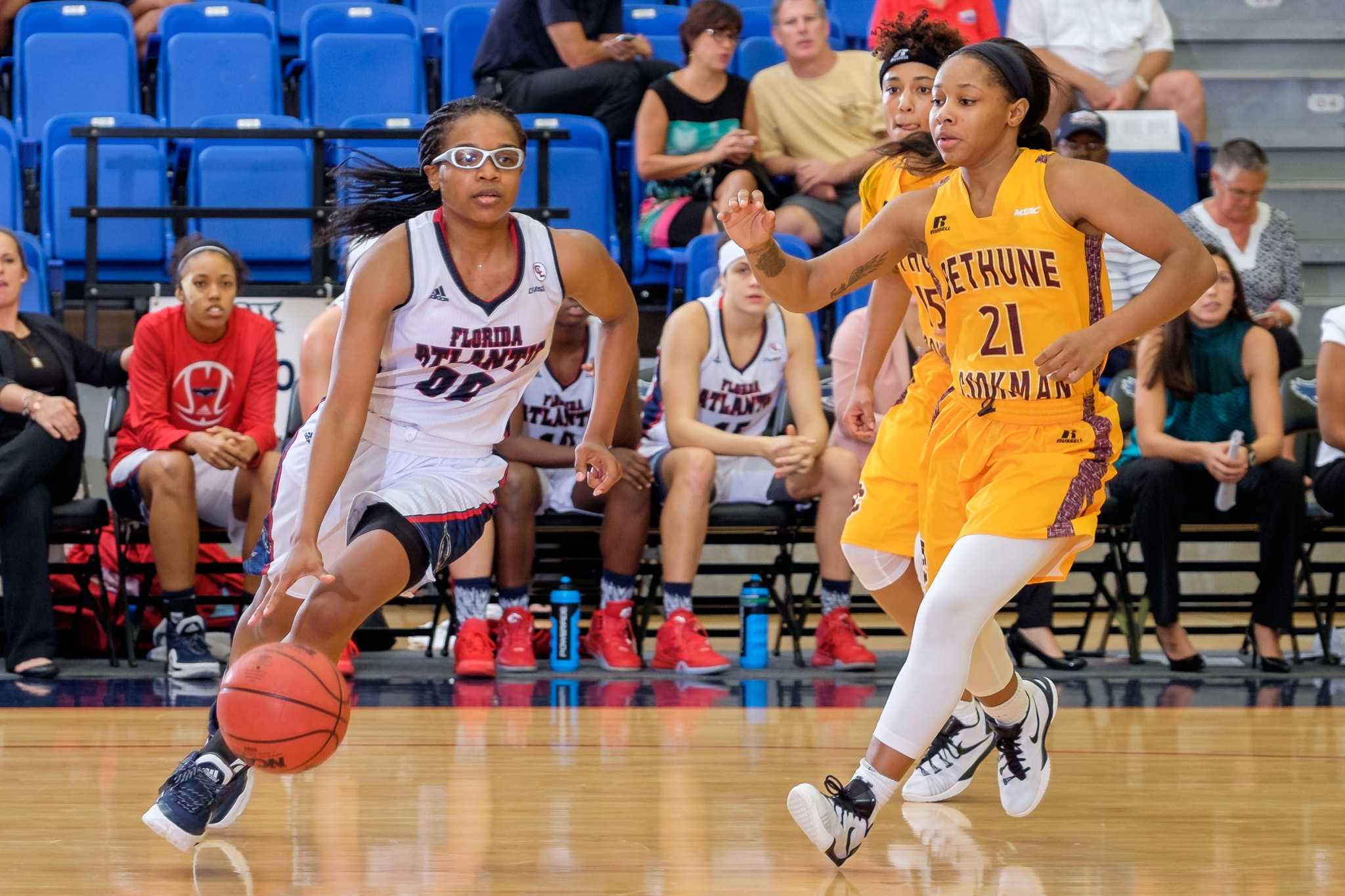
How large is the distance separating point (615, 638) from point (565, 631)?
0.60ft

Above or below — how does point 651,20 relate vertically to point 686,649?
above

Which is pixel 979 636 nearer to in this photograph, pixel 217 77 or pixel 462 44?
pixel 462 44

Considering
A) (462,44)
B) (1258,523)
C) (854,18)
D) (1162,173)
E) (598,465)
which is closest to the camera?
(598,465)

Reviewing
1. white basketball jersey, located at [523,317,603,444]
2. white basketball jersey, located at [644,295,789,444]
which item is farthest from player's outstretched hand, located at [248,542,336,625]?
white basketball jersey, located at [644,295,789,444]

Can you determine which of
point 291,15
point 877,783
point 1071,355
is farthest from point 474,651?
point 291,15

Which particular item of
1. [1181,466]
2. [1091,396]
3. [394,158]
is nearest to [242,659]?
[1091,396]

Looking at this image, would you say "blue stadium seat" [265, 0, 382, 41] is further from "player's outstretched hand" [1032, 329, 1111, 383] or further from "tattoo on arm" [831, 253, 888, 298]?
"player's outstretched hand" [1032, 329, 1111, 383]

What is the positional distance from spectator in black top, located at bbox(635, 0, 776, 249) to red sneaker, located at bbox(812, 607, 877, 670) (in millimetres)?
2048

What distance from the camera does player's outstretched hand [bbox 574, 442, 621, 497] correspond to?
11.4ft

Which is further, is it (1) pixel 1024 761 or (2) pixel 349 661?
(2) pixel 349 661

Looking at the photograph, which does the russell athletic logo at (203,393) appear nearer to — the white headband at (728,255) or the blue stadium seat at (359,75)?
the white headband at (728,255)

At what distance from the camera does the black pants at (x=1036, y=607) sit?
19.1ft

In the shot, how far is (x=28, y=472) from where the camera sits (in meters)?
5.61

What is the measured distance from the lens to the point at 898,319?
3.95 m
